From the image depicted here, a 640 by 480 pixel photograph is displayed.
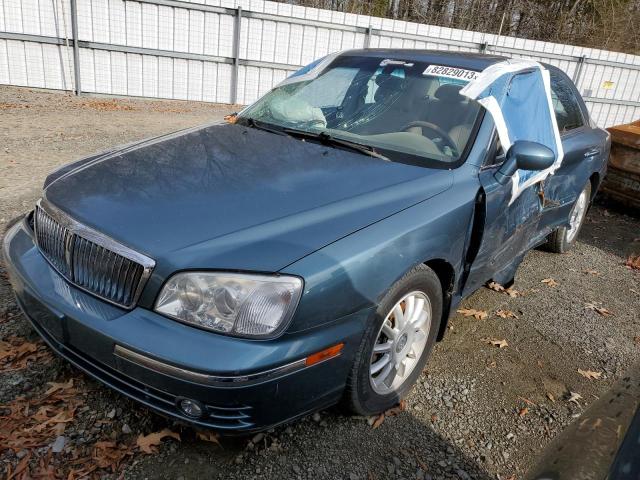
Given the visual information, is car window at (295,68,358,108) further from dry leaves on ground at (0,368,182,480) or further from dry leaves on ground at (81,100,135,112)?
dry leaves on ground at (81,100,135,112)

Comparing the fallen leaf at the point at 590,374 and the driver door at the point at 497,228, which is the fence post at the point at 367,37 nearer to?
the driver door at the point at 497,228

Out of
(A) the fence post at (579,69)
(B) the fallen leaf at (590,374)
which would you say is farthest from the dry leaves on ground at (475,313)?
(A) the fence post at (579,69)

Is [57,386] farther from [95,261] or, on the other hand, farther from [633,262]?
[633,262]

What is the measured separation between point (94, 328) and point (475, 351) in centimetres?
236

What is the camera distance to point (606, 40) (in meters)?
19.3

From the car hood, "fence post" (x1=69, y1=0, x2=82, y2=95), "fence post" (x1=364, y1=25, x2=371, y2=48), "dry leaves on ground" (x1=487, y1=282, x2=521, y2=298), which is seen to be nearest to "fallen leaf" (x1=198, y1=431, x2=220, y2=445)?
the car hood

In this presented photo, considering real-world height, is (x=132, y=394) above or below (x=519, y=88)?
below

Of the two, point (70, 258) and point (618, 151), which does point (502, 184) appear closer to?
point (70, 258)

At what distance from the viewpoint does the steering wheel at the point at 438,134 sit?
2928 millimetres

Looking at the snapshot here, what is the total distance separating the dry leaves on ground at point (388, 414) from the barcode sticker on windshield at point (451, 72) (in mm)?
1958

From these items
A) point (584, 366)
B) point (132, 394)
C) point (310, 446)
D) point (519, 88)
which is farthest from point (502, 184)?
point (132, 394)

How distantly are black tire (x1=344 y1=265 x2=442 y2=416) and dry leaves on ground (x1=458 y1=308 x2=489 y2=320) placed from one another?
1.05 m

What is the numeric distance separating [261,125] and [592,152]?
3.10 meters

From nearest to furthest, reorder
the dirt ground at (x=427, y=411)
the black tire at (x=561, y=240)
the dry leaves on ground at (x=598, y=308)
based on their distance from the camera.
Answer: the dirt ground at (x=427, y=411)
the dry leaves on ground at (x=598, y=308)
the black tire at (x=561, y=240)
